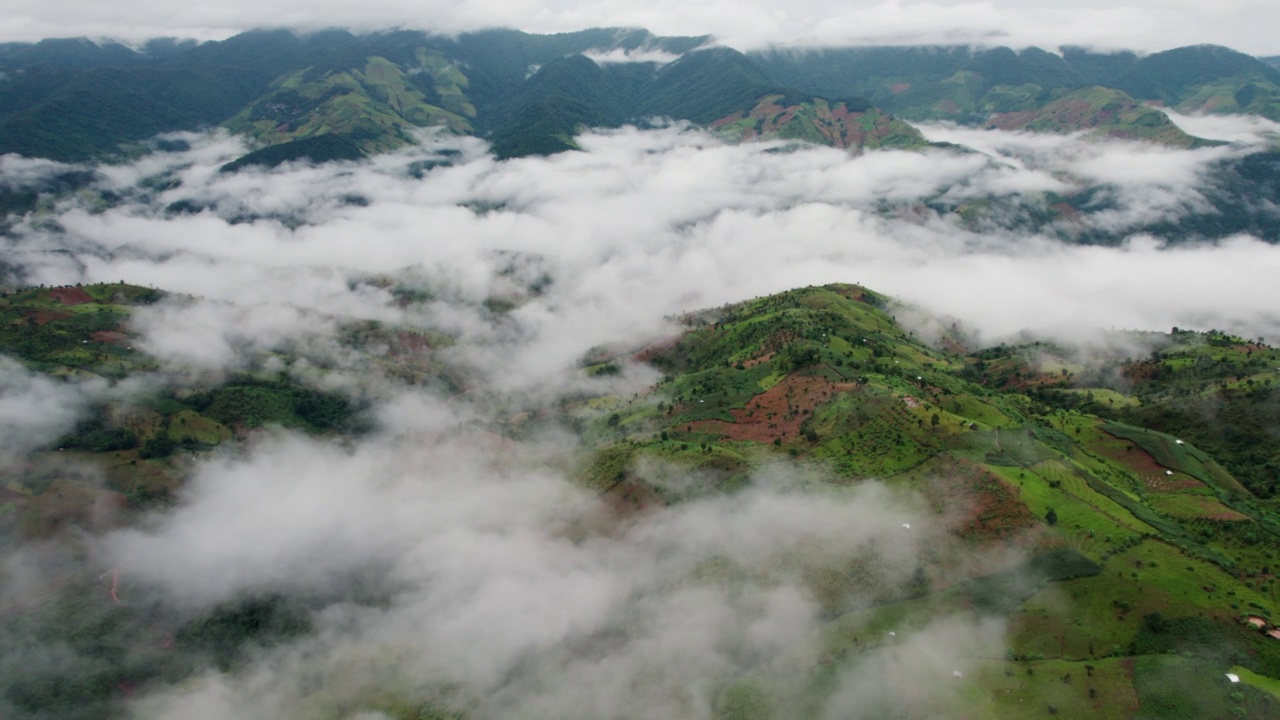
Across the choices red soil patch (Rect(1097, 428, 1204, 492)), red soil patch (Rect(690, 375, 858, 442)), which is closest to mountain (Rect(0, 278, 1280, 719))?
red soil patch (Rect(1097, 428, 1204, 492))

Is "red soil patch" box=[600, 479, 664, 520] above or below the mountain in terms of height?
below

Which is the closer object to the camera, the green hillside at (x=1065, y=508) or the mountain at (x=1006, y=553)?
the green hillside at (x=1065, y=508)

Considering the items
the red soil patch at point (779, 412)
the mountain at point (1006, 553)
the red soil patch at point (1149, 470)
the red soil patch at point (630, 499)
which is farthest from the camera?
the red soil patch at point (779, 412)

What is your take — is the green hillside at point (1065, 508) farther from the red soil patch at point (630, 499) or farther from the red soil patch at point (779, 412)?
the red soil patch at point (630, 499)

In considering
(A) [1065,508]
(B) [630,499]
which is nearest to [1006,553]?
(A) [1065,508]

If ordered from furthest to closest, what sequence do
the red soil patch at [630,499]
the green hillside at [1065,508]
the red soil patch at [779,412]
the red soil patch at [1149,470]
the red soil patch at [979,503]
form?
the red soil patch at [779,412] → the red soil patch at [630,499] → the red soil patch at [1149,470] → the red soil patch at [979,503] → the green hillside at [1065,508]

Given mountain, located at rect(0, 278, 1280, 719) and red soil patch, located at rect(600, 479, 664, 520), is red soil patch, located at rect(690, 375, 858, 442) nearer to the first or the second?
mountain, located at rect(0, 278, 1280, 719)

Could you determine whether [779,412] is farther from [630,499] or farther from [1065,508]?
[1065,508]

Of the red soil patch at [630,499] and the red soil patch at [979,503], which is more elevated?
the red soil patch at [979,503]

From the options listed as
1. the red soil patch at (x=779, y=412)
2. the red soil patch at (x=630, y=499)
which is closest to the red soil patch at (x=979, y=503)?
the red soil patch at (x=779, y=412)
